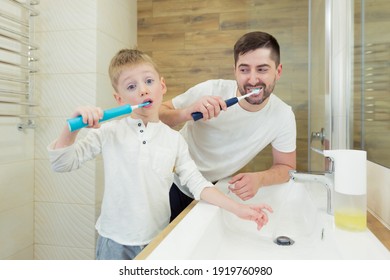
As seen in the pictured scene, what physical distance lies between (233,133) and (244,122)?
0.19 ft

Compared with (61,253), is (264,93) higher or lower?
higher

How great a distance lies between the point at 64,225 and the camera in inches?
53.9

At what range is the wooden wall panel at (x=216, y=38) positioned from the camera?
1429 millimetres

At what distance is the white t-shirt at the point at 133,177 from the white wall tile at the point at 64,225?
609mm

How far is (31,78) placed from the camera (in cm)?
129

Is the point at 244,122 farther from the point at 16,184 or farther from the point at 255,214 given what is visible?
the point at 16,184

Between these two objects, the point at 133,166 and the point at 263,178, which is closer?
the point at 133,166

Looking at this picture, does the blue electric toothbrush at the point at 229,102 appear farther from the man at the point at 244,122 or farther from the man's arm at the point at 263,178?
the man's arm at the point at 263,178

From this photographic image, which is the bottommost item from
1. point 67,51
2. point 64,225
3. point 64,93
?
point 64,225

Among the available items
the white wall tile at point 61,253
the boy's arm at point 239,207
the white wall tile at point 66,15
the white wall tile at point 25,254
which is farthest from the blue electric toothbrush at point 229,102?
the white wall tile at point 25,254

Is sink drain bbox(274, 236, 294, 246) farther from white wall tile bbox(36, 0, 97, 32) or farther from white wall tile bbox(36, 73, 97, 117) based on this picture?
white wall tile bbox(36, 0, 97, 32)

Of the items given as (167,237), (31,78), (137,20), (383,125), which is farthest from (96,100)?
(383,125)

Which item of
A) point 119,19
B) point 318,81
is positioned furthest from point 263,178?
point 119,19

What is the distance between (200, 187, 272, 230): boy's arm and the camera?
0.67 meters
